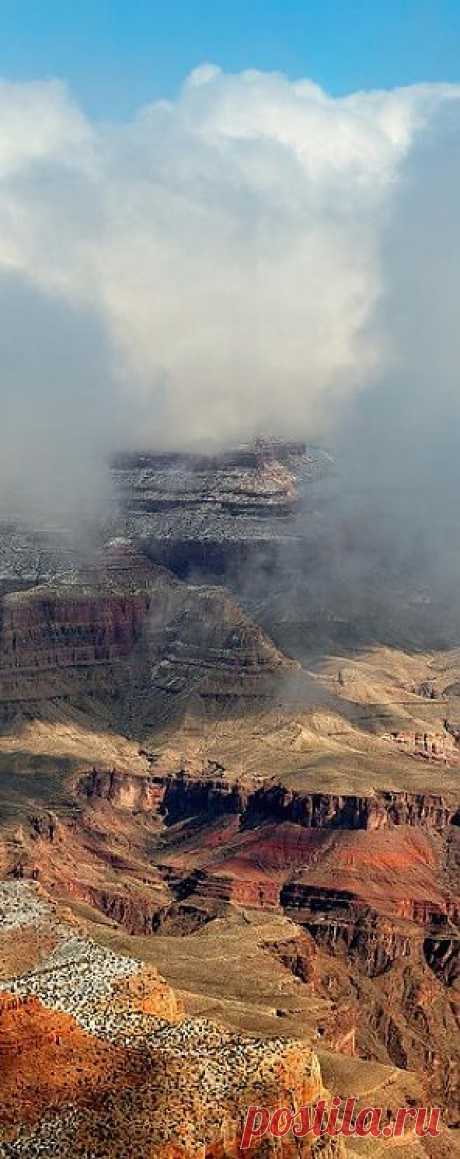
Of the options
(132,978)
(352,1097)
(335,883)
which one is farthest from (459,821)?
(132,978)

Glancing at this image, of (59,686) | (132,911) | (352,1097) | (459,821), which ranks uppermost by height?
A: (59,686)

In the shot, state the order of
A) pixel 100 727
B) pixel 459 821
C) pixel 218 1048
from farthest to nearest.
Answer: pixel 100 727 < pixel 459 821 < pixel 218 1048

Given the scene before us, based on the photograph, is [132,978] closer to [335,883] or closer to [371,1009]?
[371,1009]

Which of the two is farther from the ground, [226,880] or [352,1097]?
[226,880]

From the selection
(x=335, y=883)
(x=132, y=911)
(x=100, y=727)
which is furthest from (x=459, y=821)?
(x=100, y=727)

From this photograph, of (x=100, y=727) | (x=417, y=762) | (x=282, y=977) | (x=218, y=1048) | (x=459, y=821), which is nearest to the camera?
(x=218, y=1048)

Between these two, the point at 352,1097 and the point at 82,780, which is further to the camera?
the point at 82,780
